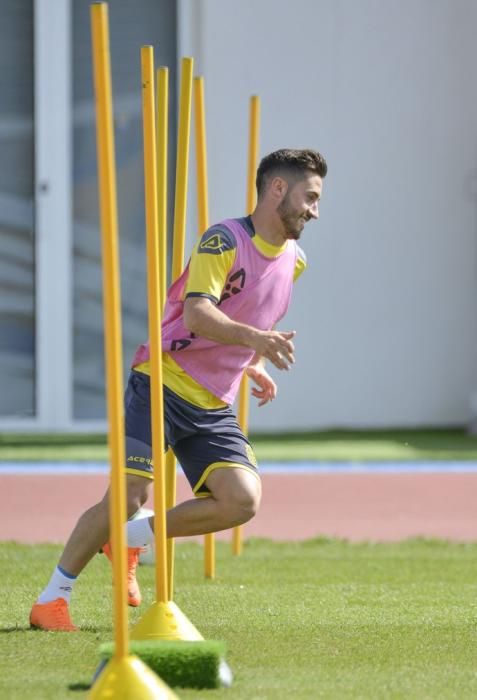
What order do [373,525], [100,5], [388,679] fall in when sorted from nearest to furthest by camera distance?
[100,5] < [388,679] < [373,525]

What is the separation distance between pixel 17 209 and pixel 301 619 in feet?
24.7

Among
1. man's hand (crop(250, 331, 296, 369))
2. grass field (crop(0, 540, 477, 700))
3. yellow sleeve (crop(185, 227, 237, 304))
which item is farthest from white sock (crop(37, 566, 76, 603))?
man's hand (crop(250, 331, 296, 369))

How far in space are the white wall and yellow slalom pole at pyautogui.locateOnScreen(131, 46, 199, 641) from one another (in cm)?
787

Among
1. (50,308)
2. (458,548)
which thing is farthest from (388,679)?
(50,308)

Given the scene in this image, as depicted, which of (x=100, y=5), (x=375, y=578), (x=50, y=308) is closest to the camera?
(x=100, y=5)

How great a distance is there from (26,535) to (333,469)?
2.91 meters

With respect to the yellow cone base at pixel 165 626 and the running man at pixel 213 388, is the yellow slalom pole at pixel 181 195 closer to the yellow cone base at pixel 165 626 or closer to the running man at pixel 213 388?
the running man at pixel 213 388

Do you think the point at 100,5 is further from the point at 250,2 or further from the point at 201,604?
the point at 250,2

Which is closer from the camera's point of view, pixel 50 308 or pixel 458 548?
pixel 458 548

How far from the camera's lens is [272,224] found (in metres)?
5.47

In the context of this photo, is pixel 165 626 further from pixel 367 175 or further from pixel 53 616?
pixel 367 175

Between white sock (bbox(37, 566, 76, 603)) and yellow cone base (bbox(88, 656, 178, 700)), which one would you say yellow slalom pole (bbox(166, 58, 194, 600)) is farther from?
yellow cone base (bbox(88, 656, 178, 700))

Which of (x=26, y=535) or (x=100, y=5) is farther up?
(x=100, y=5)

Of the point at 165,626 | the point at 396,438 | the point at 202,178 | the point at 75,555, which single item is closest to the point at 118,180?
the point at 396,438
